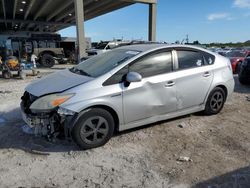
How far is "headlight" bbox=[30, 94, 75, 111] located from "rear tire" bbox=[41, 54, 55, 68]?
15.3m

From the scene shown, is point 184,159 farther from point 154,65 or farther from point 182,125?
point 154,65

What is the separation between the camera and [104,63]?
4523 mm

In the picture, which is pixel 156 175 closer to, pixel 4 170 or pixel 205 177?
pixel 205 177

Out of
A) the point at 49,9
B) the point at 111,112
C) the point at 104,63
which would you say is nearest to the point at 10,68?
the point at 104,63

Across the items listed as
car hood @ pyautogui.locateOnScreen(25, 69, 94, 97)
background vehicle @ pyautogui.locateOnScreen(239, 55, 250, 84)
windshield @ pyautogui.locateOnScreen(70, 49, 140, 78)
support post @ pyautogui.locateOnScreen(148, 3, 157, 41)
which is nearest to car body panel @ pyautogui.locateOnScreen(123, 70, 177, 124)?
windshield @ pyautogui.locateOnScreen(70, 49, 140, 78)

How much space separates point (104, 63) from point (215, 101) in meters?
2.58

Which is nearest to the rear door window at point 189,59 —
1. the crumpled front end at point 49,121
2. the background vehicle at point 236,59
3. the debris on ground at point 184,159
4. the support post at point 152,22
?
the debris on ground at point 184,159

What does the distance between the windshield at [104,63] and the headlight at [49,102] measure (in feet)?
2.24

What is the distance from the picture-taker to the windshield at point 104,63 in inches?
167

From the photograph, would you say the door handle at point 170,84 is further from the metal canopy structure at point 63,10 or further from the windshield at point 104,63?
the metal canopy structure at point 63,10

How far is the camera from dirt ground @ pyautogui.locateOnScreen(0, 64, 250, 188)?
307 cm

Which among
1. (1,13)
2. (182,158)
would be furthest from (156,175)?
(1,13)

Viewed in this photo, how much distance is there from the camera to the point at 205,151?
12.5 ft

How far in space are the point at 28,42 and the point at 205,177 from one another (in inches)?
721
